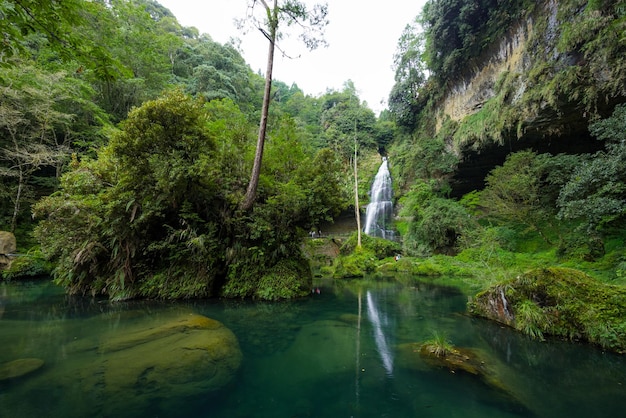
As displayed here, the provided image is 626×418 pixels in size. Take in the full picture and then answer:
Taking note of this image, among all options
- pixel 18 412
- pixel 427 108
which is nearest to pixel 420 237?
pixel 427 108

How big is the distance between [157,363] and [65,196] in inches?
313

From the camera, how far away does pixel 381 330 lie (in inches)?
241

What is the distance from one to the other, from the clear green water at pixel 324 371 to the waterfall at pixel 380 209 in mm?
19079

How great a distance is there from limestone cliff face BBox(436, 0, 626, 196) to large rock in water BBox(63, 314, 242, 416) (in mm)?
15618

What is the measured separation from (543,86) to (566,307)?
39.8 ft

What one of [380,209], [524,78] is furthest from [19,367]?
[380,209]

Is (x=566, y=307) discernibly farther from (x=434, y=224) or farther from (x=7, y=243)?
(x=7, y=243)

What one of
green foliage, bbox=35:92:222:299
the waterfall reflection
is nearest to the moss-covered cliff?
the waterfall reflection

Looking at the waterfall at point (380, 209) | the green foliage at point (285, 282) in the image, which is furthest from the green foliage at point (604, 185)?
the waterfall at point (380, 209)

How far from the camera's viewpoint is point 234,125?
11078mm

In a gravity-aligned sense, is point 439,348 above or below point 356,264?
below

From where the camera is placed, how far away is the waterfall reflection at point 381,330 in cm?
452

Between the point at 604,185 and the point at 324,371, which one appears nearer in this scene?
the point at 324,371

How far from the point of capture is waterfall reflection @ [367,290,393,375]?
4520mm
